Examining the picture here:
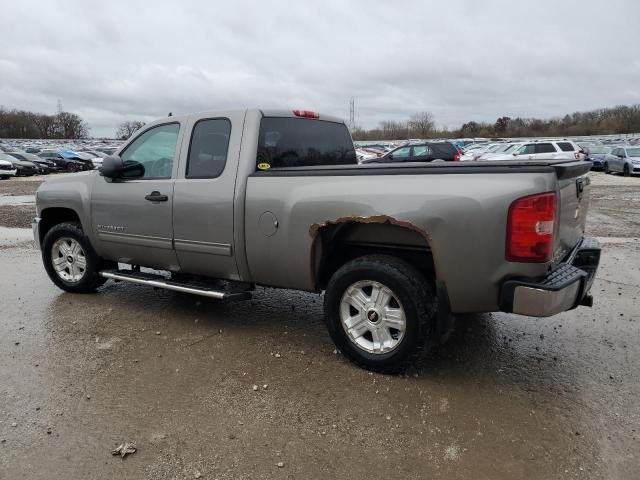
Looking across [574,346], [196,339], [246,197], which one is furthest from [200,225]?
[574,346]

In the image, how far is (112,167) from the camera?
4.89 metres

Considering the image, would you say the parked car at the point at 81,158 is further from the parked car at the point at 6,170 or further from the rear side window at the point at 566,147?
the rear side window at the point at 566,147

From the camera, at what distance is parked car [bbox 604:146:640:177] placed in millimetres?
24717

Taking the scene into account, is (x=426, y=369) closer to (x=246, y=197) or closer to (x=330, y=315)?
(x=330, y=315)

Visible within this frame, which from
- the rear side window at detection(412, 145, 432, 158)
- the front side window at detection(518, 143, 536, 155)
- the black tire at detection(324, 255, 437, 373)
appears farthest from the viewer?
the front side window at detection(518, 143, 536, 155)

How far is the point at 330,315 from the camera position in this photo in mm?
3906

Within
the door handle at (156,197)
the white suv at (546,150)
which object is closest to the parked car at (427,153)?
the white suv at (546,150)

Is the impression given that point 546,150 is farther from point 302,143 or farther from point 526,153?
point 302,143

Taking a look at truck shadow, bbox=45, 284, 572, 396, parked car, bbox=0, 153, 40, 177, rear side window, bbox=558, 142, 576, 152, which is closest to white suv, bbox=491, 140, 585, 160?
rear side window, bbox=558, 142, 576, 152

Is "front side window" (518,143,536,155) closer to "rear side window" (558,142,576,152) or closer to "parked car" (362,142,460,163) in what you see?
"rear side window" (558,142,576,152)

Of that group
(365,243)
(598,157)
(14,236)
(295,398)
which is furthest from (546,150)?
(295,398)

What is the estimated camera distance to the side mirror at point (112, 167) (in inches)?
192

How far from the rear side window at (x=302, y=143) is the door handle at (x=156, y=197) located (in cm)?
97

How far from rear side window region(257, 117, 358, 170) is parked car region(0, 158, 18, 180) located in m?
29.3
